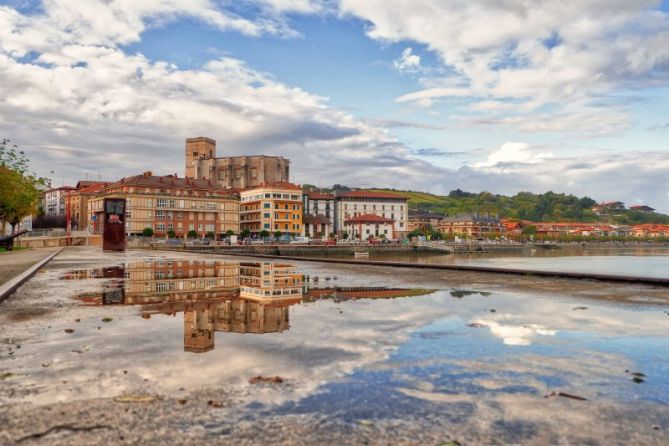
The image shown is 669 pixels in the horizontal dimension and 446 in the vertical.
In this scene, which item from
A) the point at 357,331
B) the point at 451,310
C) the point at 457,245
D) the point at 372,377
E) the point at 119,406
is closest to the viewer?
the point at 119,406

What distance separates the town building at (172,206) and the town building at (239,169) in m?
27.9

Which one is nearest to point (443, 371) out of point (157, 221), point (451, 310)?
point (451, 310)

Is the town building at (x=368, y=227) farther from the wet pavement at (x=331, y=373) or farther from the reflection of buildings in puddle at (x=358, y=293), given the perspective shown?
the wet pavement at (x=331, y=373)

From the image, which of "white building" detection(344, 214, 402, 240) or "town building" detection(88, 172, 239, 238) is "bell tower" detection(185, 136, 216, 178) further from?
"white building" detection(344, 214, 402, 240)

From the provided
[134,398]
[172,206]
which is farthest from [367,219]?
[134,398]

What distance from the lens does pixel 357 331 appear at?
841cm

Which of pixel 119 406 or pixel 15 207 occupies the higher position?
pixel 15 207

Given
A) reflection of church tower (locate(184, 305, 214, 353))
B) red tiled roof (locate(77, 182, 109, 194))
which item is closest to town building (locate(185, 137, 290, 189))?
red tiled roof (locate(77, 182, 109, 194))

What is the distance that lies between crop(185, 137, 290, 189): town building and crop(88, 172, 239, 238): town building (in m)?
27.9

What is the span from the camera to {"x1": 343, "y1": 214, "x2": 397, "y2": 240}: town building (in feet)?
491

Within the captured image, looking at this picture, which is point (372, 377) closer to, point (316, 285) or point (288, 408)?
point (288, 408)

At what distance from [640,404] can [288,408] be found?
132 inches

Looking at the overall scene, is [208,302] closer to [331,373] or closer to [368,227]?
[331,373]

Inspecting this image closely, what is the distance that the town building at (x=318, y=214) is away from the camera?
144 m
